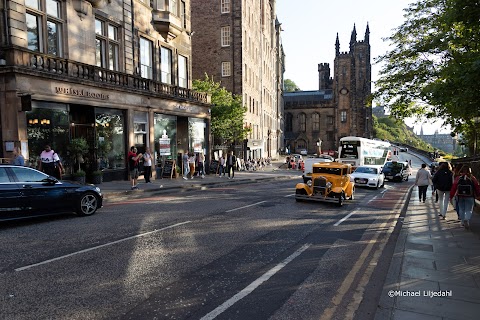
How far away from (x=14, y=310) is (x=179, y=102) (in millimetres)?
20970

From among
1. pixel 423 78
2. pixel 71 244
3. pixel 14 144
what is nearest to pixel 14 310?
pixel 71 244

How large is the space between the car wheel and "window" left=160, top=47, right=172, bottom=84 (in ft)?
51.0

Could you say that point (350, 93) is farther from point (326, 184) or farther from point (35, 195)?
point (35, 195)

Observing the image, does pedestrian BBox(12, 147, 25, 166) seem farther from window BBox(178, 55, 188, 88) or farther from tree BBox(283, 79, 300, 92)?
tree BBox(283, 79, 300, 92)

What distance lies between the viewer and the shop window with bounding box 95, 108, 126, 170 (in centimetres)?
1836

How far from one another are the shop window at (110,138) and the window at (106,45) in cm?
295

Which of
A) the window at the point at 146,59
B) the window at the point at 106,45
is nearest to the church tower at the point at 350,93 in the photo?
the window at the point at 146,59

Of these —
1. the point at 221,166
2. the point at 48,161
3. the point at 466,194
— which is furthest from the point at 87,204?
the point at 221,166

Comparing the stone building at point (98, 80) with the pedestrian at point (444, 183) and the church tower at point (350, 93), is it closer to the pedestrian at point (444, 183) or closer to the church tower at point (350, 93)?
the pedestrian at point (444, 183)

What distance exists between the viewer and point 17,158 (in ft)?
41.9

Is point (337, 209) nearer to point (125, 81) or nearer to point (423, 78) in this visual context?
point (423, 78)

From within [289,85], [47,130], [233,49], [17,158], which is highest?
[289,85]

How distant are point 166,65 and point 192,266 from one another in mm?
21581

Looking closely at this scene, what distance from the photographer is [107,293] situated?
15.7 feet
